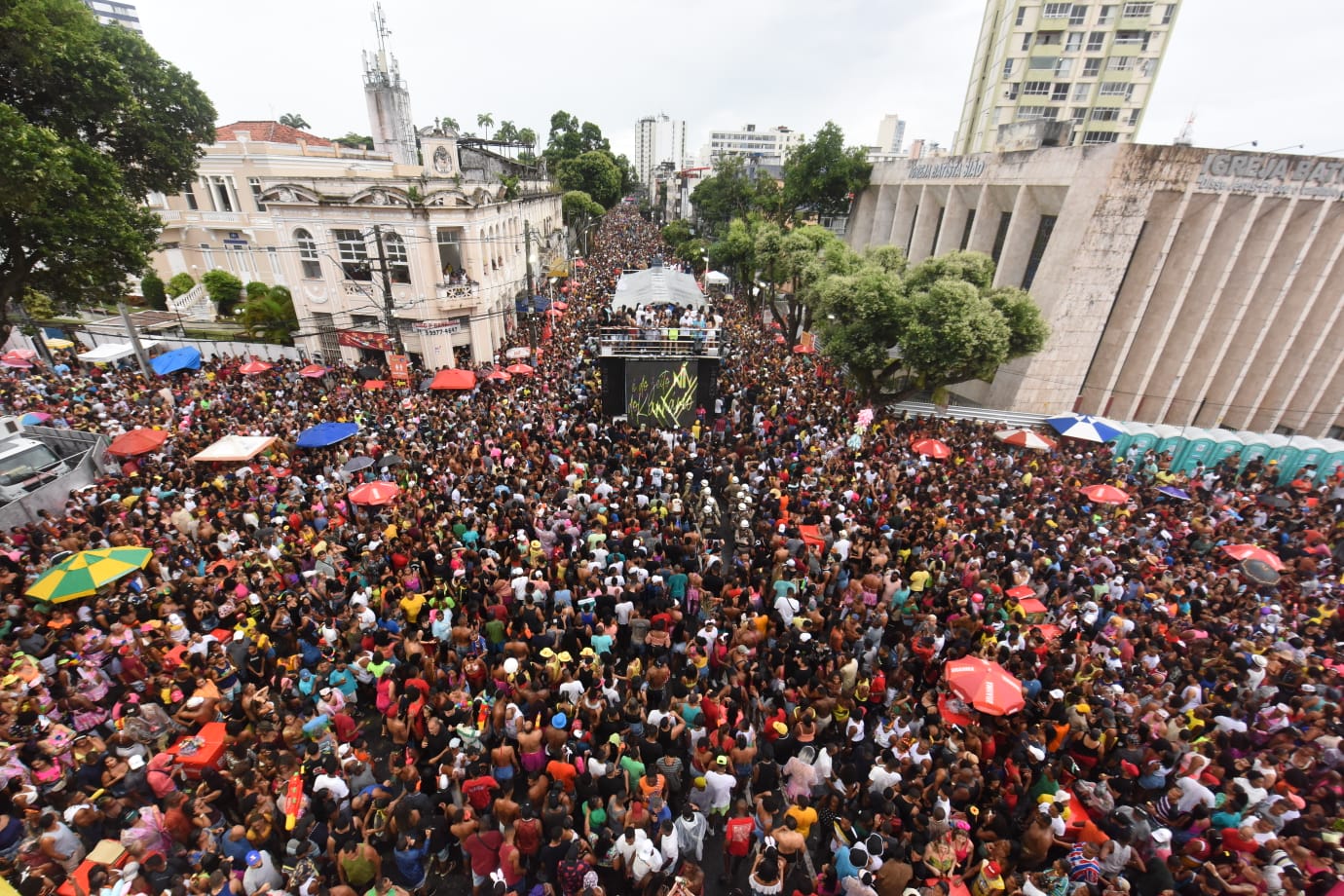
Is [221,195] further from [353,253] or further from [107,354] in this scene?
[353,253]

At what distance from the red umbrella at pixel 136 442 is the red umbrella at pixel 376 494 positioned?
6149 mm

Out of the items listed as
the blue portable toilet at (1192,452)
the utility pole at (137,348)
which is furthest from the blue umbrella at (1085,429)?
the utility pole at (137,348)

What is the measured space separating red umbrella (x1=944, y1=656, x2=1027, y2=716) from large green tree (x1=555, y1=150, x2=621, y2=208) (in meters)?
58.5

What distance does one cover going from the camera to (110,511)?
38.8ft

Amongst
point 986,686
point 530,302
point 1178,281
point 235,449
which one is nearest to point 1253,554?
point 986,686

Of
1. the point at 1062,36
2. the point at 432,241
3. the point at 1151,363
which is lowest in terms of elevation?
the point at 1151,363

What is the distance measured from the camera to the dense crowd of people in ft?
19.7

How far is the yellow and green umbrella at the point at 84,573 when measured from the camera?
8664mm

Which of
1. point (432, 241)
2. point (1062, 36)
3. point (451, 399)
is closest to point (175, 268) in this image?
point (432, 241)

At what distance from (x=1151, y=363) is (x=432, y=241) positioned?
28.7m

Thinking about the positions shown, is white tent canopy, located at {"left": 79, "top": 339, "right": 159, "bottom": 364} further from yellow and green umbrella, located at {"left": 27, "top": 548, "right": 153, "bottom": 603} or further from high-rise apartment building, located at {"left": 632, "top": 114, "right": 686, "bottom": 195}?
A: high-rise apartment building, located at {"left": 632, "top": 114, "right": 686, "bottom": 195}

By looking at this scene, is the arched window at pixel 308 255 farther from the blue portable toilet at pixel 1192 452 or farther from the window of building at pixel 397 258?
the blue portable toilet at pixel 1192 452

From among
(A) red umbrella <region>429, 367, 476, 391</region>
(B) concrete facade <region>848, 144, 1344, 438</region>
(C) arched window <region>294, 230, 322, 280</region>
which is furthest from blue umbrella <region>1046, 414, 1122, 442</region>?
(C) arched window <region>294, 230, 322, 280</region>

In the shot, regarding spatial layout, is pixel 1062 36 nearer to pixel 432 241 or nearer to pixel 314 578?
pixel 432 241
